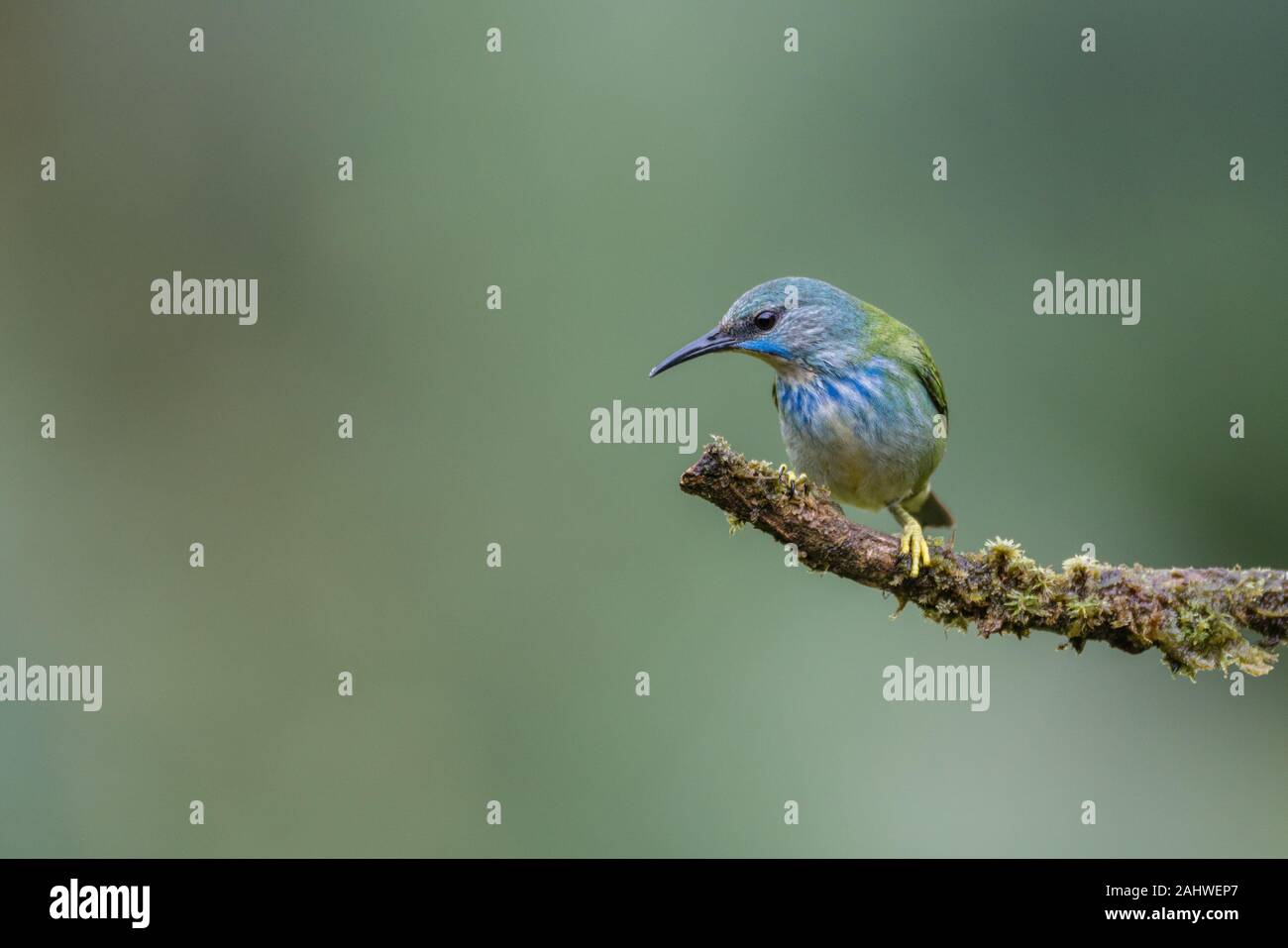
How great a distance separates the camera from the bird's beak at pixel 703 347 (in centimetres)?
553

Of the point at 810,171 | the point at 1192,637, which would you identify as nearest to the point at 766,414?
the point at 810,171

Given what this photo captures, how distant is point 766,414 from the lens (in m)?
8.38

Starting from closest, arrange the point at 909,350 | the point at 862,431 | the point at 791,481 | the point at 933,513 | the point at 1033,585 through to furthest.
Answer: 1. the point at 791,481
2. the point at 1033,585
3. the point at 862,431
4. the point at 909,350
5. the point at 933,513

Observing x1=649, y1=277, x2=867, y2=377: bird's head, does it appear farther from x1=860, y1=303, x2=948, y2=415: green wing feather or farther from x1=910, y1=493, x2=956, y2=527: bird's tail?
x1=910, y1=493, x2=956, y2=527: bird's tail

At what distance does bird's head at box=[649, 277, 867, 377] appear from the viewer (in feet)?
18.3

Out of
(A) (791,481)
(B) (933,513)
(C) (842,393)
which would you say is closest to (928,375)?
(C) (842,393)

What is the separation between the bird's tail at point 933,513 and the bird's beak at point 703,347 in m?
1.32

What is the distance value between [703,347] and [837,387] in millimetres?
613

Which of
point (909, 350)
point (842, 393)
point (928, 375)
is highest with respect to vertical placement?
point (909, 350)

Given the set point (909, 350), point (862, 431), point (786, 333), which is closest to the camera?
point (862, 431)

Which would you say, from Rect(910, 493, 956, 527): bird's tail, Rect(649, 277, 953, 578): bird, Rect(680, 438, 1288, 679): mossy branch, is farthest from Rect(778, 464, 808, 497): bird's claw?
Rect(910, 493, 956, 527): bird's tail

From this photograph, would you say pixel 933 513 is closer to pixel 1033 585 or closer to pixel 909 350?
pixel 909 350

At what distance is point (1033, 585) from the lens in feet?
14.8

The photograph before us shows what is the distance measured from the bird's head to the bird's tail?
3.19 feet
